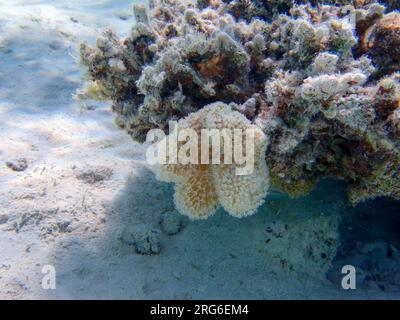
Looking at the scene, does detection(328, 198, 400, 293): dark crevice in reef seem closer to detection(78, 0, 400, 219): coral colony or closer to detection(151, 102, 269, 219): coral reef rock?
detection(78, 0, 400, 219): coral colony

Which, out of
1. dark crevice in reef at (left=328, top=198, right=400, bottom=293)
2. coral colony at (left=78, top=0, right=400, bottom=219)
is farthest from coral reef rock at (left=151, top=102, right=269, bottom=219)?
dark crevice in reef at (left=328, top=198, right=400, bottom=293)

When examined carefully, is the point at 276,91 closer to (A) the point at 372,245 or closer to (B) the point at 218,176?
(B) the point at 218,176

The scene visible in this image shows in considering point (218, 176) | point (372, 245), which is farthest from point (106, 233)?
point (372, 245)

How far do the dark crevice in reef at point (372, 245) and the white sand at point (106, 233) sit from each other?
233mm

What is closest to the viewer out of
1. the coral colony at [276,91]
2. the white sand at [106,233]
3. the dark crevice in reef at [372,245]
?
the coral colony at [276,91]

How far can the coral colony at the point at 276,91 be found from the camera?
2.26 m

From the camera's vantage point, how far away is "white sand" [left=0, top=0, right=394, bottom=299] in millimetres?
2830

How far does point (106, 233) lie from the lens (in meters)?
3.19

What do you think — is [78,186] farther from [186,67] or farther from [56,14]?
[56,14]

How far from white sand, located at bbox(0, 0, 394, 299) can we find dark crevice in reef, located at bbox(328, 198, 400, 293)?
23 cm

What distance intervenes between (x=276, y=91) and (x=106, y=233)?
6.70 ft

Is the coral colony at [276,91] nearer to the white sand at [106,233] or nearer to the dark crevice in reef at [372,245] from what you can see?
the white sand at [106,233]

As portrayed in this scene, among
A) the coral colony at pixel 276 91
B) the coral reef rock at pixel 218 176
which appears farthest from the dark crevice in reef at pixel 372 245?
the coral reef rock at pixel 218 176

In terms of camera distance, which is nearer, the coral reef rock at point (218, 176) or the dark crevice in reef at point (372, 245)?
the coral reef rock at point (218, 176)
